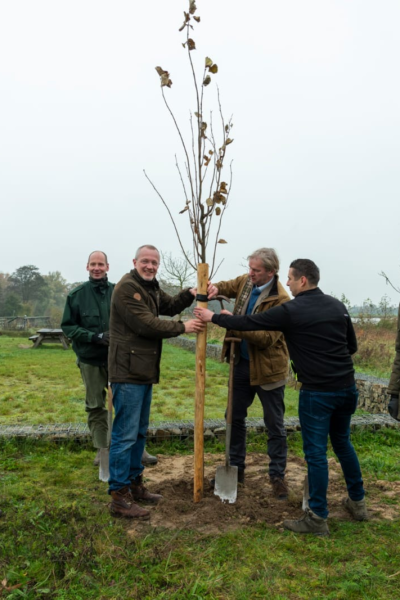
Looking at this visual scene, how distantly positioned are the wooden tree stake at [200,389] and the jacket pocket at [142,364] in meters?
0.38

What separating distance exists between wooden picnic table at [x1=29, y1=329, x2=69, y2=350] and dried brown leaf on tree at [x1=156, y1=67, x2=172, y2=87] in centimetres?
1485

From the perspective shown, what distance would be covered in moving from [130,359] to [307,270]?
5.09ft

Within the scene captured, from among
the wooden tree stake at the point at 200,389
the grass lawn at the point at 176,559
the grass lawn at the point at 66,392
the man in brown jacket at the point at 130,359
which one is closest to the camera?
the grass lawn at the point at 176,559

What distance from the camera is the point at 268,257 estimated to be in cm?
415

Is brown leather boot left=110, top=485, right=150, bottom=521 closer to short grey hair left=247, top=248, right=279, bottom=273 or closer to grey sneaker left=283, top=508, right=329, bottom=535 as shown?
grey sneaker left=283, top=508, right=329, bottom=535

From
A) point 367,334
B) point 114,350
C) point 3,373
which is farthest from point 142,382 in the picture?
point 367,334

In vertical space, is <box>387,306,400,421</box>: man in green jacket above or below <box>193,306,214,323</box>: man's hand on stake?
below

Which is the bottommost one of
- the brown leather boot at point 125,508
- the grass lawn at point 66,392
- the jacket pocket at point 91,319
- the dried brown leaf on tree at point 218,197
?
the grass lawn at point 66,392

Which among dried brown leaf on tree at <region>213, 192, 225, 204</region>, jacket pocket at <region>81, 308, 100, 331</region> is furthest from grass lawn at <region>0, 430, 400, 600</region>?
dried brown leaf on tree at <region>213, 192, 225, 204</region>

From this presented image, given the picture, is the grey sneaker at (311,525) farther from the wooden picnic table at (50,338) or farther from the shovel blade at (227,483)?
A: the wooden picnic table at (50,338)

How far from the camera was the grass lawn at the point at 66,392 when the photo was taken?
742cm

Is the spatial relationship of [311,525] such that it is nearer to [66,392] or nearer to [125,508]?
[125,508]

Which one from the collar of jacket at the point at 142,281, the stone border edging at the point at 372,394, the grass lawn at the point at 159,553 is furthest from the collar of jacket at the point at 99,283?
the stone border edging at the point at 372,394

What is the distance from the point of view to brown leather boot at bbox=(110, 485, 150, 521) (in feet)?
12.0
